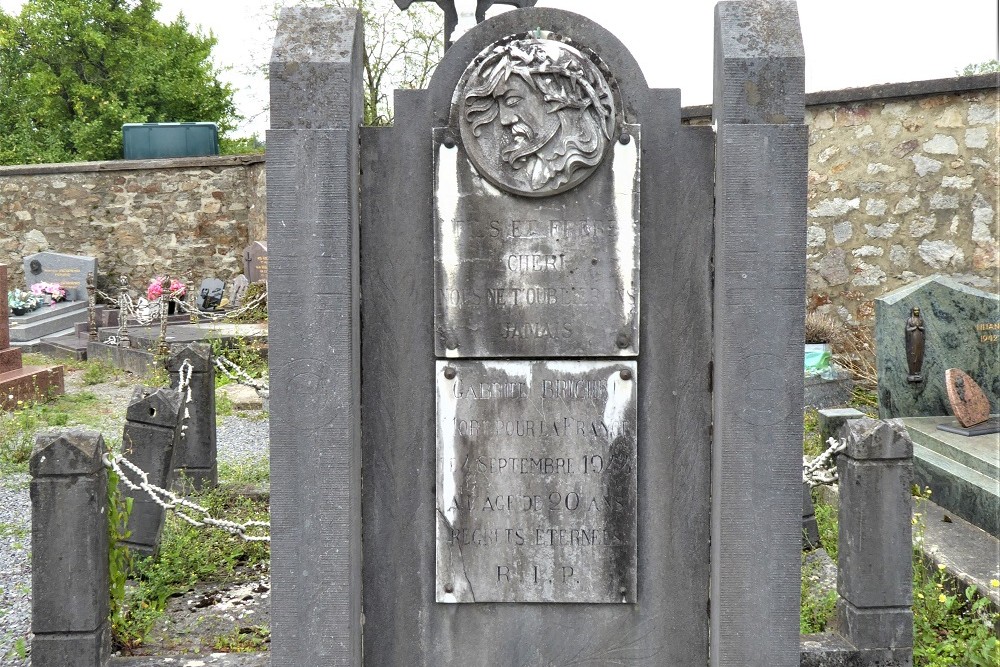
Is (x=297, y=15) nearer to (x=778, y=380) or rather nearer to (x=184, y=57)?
(x=778, y=380)

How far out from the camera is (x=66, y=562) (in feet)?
10.9

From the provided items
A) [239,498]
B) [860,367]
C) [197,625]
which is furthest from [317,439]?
[860,367]

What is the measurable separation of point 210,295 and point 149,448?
37.2 feet

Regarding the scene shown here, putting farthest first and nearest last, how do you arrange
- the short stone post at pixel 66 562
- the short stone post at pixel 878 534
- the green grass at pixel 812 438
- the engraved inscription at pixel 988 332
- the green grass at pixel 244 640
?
1. the engraved inscription at pixel 988 332
2. the green grass at pixel 812 438
3. the green grass at pixel 244 640
4. the short stone post at pixel 878 534
5. the short stone post at pixel 66 562

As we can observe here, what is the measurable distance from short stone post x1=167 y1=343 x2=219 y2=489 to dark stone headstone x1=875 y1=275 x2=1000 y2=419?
4.88 metres

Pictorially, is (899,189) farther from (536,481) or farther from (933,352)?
(536,481)

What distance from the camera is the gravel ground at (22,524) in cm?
417

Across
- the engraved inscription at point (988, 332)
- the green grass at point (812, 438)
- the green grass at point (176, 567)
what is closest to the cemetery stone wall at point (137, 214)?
the green grass at point (812, 438)

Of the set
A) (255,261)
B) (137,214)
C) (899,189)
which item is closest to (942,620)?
(899,189)

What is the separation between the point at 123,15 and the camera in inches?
1015

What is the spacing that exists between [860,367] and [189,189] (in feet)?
42.9

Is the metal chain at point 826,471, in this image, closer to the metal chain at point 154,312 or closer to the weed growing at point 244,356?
the weed growing at point 244,356

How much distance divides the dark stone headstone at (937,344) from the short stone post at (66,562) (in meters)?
5.60

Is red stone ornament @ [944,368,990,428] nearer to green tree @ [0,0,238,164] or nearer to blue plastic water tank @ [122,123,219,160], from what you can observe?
blue plastic water tank @ [122,123,219,160]
